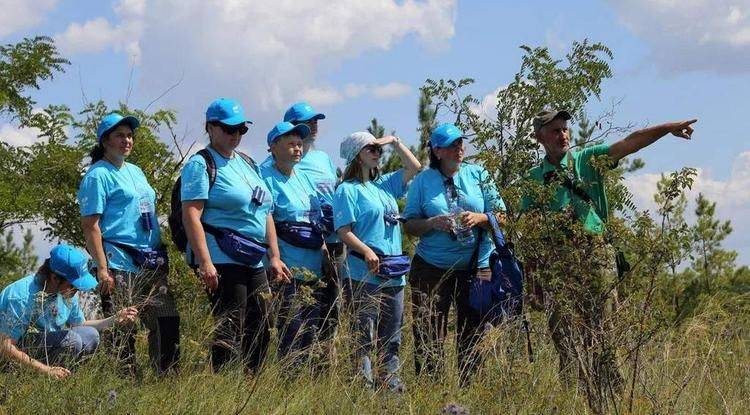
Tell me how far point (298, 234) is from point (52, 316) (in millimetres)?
1552

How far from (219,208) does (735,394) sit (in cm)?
293

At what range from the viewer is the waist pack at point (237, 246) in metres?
6.28

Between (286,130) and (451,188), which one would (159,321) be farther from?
(451,188)

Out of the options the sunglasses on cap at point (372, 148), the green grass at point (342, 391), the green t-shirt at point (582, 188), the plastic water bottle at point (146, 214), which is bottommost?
the green grass at point (342, 391)

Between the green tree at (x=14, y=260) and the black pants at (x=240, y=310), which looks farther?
the green tree at (x=14, y=260)

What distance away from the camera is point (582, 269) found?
5262 millimetres

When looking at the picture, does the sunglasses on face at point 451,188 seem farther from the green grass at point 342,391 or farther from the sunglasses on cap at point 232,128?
the sunglasses on cap at point 232,128

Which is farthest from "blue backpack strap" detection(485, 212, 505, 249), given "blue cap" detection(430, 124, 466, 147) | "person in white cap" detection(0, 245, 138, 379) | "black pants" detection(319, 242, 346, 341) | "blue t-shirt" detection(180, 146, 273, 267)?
"person in white cap" detection(0, 245, 138, 379)

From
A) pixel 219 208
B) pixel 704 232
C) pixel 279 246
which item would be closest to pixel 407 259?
pixel 279 246

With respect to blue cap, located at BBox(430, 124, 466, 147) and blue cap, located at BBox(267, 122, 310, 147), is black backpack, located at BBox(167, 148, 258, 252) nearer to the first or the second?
blue cap, located at BBox(267, 122, 310, 147)

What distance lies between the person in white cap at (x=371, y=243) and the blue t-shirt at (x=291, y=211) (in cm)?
19

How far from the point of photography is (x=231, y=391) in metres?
5.42

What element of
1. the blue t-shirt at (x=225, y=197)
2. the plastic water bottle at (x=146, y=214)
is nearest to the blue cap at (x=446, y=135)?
the blue t-shirt at (x=225, y=197)

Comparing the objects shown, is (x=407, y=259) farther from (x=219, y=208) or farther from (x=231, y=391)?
(x=231, y=391)
